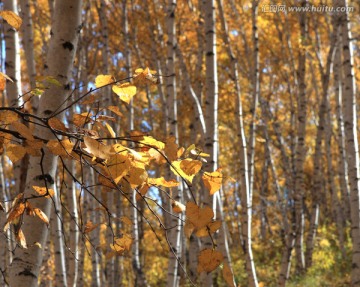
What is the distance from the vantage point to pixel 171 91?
5.66m

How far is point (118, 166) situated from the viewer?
131 centimetres

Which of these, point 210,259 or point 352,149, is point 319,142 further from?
point 210,259

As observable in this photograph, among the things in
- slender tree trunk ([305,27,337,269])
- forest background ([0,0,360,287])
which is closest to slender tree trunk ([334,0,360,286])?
forest background ([0,0,360,287])

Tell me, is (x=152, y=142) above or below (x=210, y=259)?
above

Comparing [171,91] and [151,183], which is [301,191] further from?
[151,183]

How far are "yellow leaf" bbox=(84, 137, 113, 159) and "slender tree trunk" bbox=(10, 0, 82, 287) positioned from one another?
84 cm

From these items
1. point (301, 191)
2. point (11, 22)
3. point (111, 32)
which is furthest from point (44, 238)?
Answer: point (111, 32)

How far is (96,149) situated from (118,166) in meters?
0.12

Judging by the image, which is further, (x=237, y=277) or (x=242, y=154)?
(x=237, y=277)

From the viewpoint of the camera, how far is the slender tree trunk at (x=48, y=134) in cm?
200

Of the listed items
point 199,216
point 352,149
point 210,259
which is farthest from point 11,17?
point 352,149

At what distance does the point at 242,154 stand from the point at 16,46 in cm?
273

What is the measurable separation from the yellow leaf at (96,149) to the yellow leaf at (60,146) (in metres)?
0.15

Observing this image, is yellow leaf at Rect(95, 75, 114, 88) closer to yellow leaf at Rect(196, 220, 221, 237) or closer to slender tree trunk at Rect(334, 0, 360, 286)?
yellow leaf at Rect(196, 220, 221, 237)
